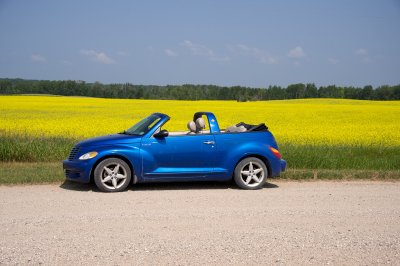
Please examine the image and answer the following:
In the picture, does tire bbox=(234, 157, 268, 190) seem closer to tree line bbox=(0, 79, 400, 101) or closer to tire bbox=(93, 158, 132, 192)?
tire bbox=(93, 158, 132, 192)

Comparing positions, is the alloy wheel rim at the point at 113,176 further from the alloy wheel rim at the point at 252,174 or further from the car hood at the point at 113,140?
the alloy wheel rim at the point at 252,174

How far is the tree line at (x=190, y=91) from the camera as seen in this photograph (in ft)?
259

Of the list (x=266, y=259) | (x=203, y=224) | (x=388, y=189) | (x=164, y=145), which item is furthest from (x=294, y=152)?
(x=266, y=259)

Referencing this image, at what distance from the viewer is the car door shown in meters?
8.89

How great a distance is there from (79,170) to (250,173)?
9.72ft

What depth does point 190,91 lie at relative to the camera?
3425 inches

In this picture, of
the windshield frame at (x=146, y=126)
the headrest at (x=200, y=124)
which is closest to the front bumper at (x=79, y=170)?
the windshield frame at (x=146, y=126)

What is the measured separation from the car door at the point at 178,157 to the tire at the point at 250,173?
0.50 meters

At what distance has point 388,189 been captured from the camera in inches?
358

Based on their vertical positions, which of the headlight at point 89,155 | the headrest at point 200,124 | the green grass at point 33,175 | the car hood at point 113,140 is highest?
the headrest at point 200,124

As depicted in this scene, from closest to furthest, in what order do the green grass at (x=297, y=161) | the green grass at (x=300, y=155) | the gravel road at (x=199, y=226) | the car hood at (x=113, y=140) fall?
the gravel road at (x=199, y=226) → the car hood at (x=113, y=140) → the green grass at (x=297, y=161) → the green grass at (x=300, y=155)

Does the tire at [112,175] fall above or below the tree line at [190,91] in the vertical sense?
below

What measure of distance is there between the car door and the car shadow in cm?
34

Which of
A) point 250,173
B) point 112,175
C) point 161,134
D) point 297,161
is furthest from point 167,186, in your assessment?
point 297,161
